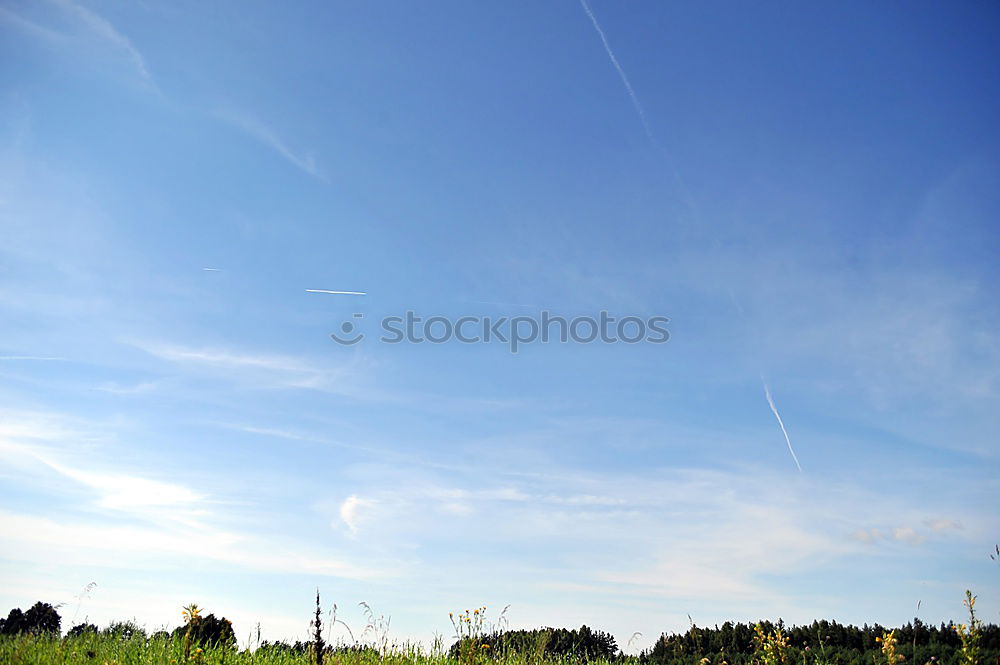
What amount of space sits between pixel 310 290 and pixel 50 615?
11876 millimetres

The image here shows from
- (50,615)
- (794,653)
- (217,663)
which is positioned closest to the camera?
(217,663)

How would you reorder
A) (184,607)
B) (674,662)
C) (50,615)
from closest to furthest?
1. (184,607)
2. (674,662)
3. (50,615)

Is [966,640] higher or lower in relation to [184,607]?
lower

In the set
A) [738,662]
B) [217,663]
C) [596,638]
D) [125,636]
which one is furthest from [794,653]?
[125,636]

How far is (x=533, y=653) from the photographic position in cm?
1549

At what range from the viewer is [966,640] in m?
10.2

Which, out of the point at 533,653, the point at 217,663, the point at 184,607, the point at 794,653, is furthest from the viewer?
the point at 533,653

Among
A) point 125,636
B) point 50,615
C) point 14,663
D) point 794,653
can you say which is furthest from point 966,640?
point 50,615

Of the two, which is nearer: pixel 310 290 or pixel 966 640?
pixel 966 640

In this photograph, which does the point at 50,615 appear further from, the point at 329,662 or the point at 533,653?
the point at 533,653

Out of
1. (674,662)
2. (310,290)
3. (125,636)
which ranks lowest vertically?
(674,662)

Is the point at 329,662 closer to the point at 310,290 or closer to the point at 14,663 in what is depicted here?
the point at 14,663

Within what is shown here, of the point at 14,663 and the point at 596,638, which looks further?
the point at 596,638

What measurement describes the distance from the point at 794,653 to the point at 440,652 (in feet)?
23.3
